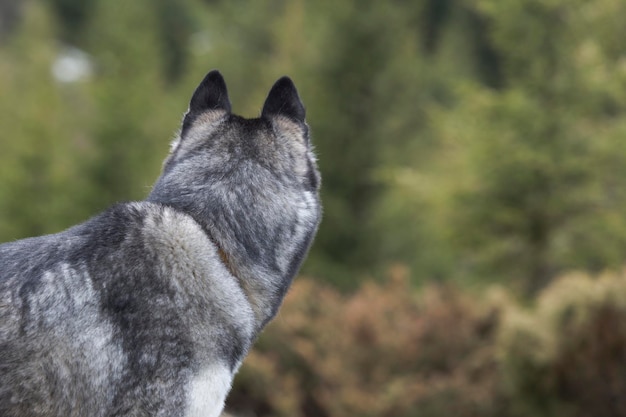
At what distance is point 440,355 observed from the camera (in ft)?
38.7

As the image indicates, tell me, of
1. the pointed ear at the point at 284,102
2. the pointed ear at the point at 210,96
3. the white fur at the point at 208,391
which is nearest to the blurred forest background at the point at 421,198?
the pointed ear at the point at 284,102

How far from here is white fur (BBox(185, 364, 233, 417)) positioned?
380 centimetres

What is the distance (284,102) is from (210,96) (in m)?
0.43

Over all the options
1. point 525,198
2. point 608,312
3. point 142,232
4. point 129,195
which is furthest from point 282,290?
point 129,195

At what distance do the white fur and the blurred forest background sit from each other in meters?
5.56

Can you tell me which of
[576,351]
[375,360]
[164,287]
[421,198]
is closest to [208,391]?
[164,287]

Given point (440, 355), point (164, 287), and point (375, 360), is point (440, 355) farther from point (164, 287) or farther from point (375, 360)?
point (164, 287)

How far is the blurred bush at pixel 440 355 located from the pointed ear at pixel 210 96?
5205mm

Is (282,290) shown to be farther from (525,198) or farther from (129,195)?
(129,195)

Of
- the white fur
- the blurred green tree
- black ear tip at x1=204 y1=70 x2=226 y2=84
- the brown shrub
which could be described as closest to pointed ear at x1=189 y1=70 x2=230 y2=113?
black ear tip at x1=204 y1=70 x2=226 y2=84

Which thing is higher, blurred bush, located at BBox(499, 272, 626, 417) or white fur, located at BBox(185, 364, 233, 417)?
blurred bush, located at BBox(499, 272, 626, 417)

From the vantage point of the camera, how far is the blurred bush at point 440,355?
8617mm

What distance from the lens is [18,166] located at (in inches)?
870

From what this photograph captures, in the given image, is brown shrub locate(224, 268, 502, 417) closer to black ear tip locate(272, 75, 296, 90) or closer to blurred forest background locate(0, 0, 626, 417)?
blurred forest background locate(0, 0, 626, 417)
